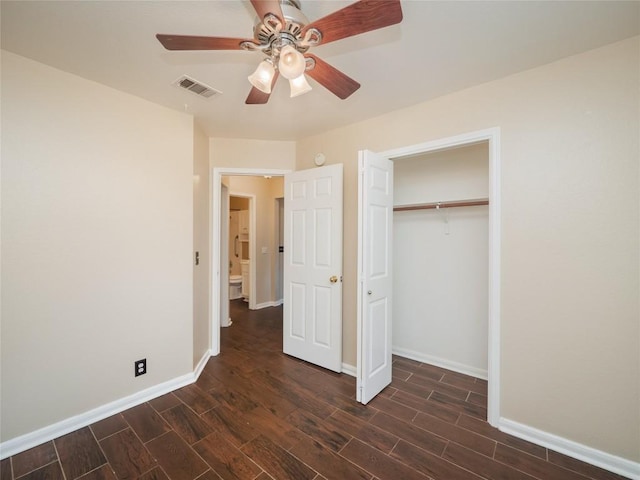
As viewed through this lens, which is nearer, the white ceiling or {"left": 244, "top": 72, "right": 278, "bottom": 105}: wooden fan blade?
the white ceiling

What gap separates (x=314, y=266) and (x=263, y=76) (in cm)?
185

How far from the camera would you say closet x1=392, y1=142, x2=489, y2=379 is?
8.73 ft

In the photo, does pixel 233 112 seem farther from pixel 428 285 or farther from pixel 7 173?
Result: pixel 428 285

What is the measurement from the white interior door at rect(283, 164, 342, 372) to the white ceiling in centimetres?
85

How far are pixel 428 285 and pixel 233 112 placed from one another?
264cm

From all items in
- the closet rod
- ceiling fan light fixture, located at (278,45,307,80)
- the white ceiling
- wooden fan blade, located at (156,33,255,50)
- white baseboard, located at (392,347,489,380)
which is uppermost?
the white ceiling

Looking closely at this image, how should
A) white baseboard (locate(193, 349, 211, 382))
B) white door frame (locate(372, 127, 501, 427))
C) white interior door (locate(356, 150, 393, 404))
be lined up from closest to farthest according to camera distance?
white door frame (locate(372, 127, 501, 427))
white interior door (locate(356, 150, 393, 404))
white baseboard (locate(193, 349, 211, 382))

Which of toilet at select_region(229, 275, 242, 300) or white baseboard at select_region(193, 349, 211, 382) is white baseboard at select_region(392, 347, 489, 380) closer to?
white baseboard at select_region(193, 349, 211, 382)

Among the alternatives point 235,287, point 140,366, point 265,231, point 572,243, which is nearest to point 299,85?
point 572,243

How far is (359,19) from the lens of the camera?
1063mm

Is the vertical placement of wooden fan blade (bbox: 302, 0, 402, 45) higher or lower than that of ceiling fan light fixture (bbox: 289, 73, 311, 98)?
higher

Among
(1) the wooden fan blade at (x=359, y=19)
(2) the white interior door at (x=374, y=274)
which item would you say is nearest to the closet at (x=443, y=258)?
(2) the white interior door at (x=374, y=274)

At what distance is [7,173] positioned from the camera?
1.66m

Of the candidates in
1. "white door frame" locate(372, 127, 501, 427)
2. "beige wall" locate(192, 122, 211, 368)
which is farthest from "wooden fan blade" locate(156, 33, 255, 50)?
"white door frame" locate(372, 127, 501, 427)
